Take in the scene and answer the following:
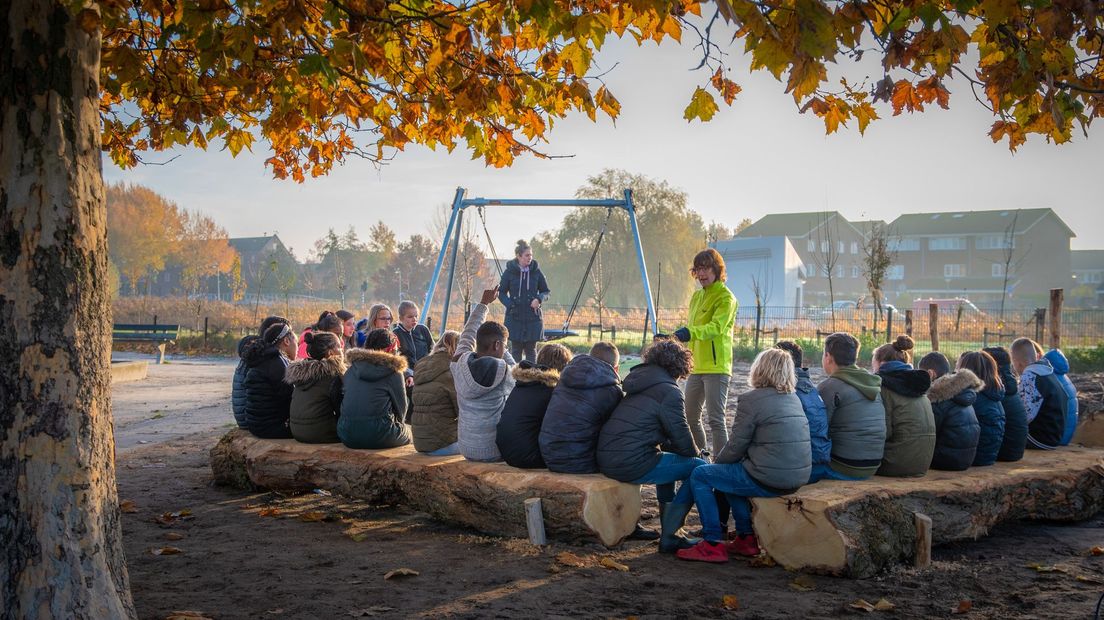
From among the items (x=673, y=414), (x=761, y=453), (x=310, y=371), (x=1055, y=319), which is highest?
(x=1055, y=319)

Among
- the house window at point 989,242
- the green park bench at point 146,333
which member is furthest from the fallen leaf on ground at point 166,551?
the house window at point 989,242

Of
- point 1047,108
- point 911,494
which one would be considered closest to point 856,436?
point 911,494

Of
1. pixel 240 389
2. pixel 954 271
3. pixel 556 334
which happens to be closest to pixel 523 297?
pixel 556 334

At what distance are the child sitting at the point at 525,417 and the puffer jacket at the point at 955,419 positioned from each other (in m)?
2.76

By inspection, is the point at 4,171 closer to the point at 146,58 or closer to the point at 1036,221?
the point at 146,58

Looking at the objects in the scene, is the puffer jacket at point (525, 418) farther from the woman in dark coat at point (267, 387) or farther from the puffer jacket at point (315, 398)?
the woman in dark coat at point (267, 387)

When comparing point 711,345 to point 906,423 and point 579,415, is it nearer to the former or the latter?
point 906,423

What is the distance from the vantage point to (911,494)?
5.67 metres

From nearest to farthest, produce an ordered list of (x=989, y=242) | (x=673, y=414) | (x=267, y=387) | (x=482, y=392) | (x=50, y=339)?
(x=50, y=339) < (x=673, y=414) < (x=482, y=392) < (x=267, y=387) < (x=989, y=242)

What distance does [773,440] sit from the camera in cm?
537

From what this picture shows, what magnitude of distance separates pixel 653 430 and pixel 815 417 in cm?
108

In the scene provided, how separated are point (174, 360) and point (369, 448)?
1867cm

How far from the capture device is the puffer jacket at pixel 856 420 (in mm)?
5789

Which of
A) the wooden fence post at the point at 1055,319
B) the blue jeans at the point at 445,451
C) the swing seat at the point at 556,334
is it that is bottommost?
the blue jeans at the point at 445,451
